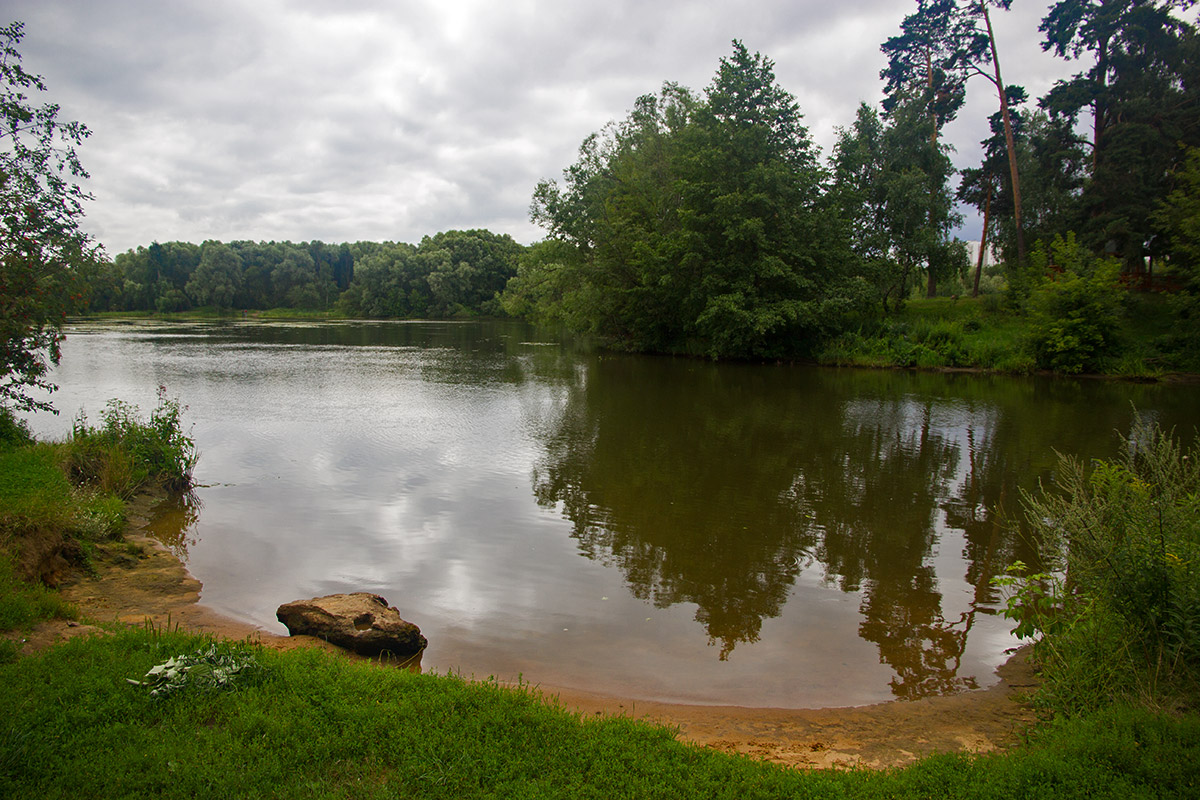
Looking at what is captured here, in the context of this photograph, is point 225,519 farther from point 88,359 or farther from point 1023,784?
point 88,359

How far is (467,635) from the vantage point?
6.62 meters

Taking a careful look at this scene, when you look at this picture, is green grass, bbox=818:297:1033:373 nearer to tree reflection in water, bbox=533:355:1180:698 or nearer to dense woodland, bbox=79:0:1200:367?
dense woodland, bbox=79:0:1200:367

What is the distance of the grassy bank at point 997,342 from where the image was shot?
27078 millimetres

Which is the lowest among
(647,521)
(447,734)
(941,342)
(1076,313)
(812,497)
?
(647,521)

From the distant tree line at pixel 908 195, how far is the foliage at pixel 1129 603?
26.4 metres

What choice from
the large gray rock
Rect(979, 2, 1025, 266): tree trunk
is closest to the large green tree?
Rect(979, 2, 1025, 266): tree trunk

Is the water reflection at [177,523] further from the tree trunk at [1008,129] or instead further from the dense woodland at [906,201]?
the tree trunk at [1008,129]

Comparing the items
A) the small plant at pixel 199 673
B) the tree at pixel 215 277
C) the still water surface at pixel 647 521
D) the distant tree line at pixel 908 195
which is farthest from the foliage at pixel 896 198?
the tree at pixel 215 277

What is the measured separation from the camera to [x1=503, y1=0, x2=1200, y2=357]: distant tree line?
100 feet

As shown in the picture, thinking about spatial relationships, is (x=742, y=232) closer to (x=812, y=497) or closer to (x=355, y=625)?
(x=812, y=497)

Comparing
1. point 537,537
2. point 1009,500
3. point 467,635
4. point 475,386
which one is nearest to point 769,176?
point 475,386

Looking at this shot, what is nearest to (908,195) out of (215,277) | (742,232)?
(742,232)

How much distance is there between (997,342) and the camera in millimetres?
30250

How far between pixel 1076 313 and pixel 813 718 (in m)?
28.3
